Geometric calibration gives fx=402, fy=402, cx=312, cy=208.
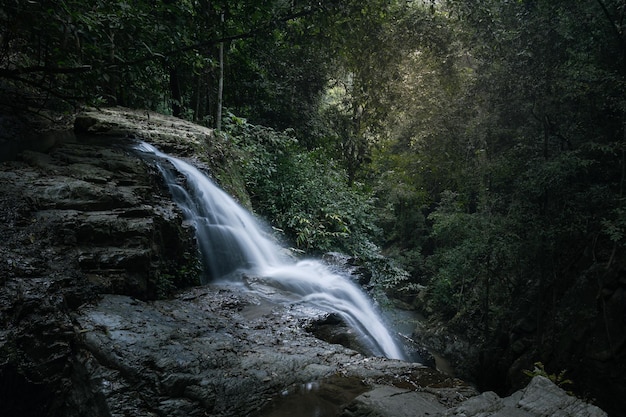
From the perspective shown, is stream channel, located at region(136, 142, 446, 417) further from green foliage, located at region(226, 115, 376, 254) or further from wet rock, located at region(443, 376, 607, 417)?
wet rock, located at region(443, 376, 607, 417)

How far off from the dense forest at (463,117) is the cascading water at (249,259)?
1.66 metres

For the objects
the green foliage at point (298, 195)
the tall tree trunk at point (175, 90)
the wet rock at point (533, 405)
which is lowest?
the wet rock at point (533, 405)

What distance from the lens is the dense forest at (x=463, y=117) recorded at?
527 cm

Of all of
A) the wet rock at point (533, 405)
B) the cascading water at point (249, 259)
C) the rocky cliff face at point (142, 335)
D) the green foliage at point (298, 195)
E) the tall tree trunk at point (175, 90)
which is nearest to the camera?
the wet rock at point (533, 405)

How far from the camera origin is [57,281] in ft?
12.4

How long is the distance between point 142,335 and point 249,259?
3.81 m

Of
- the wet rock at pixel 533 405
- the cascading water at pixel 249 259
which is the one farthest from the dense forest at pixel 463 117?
the wet rock at pixel 533 405

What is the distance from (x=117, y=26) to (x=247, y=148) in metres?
7.48

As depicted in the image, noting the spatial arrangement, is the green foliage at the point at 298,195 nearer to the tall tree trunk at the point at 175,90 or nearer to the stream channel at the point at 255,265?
the stream channel at the point at 255,265

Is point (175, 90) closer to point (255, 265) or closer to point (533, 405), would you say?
point (255, 265)

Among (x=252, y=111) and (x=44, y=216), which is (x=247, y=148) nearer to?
(x=252, y=111)

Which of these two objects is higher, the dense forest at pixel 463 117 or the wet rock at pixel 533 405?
the dense forest at pixel 463 117

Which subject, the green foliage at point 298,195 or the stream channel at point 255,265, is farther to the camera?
the green foliage at point 298,195

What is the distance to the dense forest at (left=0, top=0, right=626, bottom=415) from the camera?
527 cm
